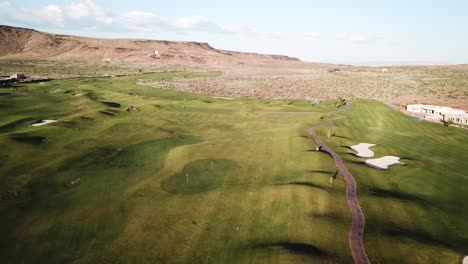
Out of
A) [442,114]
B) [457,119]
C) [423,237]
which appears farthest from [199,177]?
[442,114]

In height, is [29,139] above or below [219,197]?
above

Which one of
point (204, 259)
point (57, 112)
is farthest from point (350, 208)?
point (57, 112)

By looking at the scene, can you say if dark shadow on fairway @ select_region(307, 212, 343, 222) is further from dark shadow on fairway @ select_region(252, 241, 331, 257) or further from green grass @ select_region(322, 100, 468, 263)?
→ dark shadow on fairway @ select_region(252, 241, 331, 257)

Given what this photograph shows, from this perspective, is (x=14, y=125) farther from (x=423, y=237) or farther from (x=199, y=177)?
(x=423, y=237)

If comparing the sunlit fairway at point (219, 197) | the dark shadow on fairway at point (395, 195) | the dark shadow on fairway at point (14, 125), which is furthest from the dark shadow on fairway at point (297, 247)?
the dark shadow on fairway at point (14, 125)

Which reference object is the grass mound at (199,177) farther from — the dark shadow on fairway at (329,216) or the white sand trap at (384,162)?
the white sand trap at (384,162)

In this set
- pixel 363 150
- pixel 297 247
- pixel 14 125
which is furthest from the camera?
pixel 14 125
